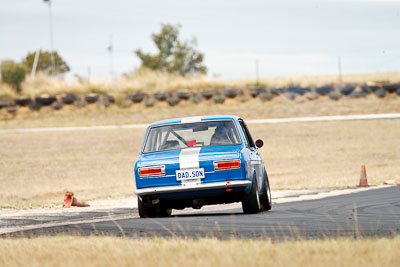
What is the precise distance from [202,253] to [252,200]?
15.3ft

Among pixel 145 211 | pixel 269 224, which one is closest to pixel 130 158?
pixel 145 211

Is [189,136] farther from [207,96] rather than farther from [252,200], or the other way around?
[207,96]

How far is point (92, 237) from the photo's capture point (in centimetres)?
930

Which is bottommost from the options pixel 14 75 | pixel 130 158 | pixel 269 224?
pixel 130 158

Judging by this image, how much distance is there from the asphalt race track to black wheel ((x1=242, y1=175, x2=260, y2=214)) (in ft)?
0.68

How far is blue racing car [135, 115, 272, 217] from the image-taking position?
38.2 ft

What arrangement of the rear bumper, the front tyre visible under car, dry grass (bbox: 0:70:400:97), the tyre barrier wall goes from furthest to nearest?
1. dry grass (bbox: 0:70:400:97)
2. the tyre barrier wall
3. the front tyre visible under car
4. the rear bumper

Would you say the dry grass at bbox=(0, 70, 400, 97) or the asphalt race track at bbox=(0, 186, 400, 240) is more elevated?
the dry grass at bbox=(0, 70, 400, 97)

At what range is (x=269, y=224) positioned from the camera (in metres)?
10.5

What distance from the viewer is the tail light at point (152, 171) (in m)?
11.7

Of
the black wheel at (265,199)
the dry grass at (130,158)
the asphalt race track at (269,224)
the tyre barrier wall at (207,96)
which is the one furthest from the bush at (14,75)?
the black wheel at (265,199)

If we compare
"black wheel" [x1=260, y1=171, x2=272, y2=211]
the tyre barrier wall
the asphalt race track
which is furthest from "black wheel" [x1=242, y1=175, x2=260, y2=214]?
the tyre barrier wall

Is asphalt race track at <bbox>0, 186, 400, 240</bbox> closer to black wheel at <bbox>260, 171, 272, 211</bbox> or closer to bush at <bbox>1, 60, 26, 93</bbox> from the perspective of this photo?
black wheel at <bbox>260, 171, 272, 211</bbox>

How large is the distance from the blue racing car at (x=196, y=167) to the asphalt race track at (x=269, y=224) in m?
0.33
